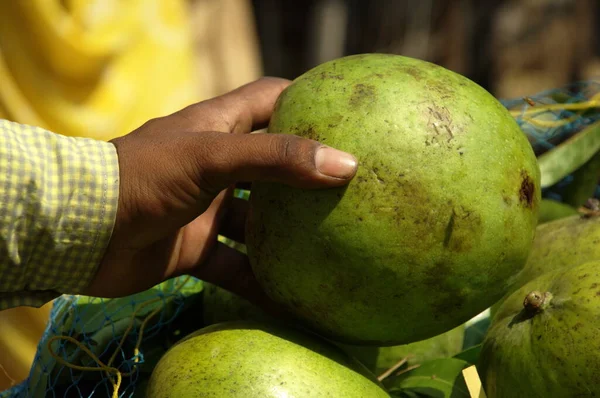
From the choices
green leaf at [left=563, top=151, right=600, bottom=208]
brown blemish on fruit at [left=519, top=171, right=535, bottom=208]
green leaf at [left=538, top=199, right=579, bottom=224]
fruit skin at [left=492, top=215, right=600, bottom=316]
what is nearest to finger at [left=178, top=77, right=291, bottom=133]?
brown blemish on fruit at [left=519, top=171, right=535, bottom=208]

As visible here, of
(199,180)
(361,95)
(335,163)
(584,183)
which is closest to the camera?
(335,163)

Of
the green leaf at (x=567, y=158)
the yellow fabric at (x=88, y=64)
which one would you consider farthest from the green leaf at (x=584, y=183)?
the yellow fabric at (x=88, y=64)

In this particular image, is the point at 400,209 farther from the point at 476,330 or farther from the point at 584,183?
the point at 584,183

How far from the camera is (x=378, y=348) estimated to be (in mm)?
1979

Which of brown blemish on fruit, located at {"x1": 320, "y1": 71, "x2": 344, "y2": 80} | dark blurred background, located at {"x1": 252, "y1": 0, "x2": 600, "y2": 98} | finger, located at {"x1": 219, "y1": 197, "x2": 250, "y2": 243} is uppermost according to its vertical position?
brown blemish on fruit, located at {"x1": 320, "y1": 71, "x2": 344, "y2": 80}

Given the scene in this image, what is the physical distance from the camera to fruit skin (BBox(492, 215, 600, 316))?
1.92 m

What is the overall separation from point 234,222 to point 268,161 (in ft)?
2.11

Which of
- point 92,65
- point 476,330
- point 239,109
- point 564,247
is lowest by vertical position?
point 476,330

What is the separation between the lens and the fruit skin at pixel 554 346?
1474 mm

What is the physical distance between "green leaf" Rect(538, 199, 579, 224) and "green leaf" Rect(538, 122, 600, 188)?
0.07 metres

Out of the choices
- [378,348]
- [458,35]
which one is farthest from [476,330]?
[458,35]

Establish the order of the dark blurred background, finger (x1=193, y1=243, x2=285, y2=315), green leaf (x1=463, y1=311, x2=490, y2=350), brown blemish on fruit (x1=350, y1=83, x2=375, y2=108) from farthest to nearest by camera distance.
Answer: the dark blurred background < green leaf (x1=463, y1=311, x2=490, y2=350) < finger (x1=193, y1=243, x2=285, y2=315) < brown blemish on fruit (x1=350, y1=83, x2=375, y2=108)

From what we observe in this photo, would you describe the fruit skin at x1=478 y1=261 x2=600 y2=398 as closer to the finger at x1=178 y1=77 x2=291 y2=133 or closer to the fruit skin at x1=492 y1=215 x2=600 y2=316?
the fruit skin at x1=492 y1=215 x2=600 y2=316

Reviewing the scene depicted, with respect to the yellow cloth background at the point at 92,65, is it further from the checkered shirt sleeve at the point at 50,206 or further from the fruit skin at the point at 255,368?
the fruit skin at the point at 255,368
